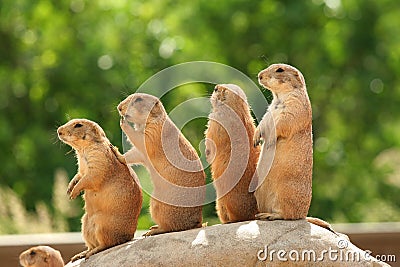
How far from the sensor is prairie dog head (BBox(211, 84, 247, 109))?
19.1 feet

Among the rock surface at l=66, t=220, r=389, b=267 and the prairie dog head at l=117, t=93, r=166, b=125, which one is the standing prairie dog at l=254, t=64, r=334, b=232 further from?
the prairie dog head at l=117, t=93, r=166, b=125

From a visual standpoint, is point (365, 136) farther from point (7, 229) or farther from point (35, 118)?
point (7, 229)

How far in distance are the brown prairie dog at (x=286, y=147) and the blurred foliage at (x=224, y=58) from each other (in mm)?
8903

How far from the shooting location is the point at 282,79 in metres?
5.70

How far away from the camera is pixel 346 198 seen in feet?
46.3

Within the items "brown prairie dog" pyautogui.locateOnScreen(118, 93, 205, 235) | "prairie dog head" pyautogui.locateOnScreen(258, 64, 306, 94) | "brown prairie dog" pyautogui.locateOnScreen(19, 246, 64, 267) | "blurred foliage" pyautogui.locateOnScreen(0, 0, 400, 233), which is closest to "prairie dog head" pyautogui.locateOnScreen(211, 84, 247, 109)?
"prairie dog head" pyautogui.locateOnScreen(258, 64, 306, 94)

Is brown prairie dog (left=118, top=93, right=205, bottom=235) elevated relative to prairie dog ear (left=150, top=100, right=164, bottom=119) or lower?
lower

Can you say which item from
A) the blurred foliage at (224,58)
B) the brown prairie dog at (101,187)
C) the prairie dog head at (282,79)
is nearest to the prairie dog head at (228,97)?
the prairie dog head at (282,79)

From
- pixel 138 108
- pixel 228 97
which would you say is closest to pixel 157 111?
pixel 138 108

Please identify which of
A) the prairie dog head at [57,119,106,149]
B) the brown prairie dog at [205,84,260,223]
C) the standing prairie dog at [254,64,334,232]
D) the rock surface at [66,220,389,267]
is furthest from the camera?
the prairie dog head at [57,119,106,149]

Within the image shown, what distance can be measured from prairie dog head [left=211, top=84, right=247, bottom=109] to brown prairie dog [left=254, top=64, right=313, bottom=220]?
0.21 metres

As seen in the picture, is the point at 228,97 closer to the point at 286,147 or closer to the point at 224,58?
the point at 286,147

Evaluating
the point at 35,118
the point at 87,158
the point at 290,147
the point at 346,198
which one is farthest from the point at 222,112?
the point at 35,118

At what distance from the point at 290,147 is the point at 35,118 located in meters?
10.1
